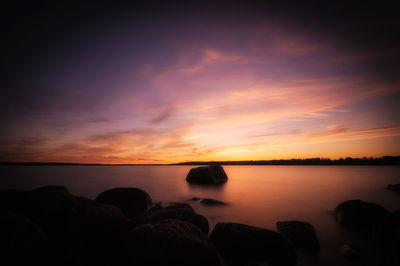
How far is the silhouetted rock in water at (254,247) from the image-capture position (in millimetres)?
4703

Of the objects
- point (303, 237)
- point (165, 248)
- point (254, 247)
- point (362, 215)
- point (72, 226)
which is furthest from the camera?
point (362, 215)

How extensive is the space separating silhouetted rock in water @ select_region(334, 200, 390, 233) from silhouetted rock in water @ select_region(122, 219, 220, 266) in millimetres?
6923

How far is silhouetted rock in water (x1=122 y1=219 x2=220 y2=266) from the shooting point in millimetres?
3342

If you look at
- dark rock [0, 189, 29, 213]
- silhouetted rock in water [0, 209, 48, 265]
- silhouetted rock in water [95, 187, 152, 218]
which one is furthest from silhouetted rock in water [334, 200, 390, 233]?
dark rock [0, 189, 29, 213]

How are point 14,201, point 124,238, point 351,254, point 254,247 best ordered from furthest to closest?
point 351,254
point 254,247
point 14,201
point 124,238

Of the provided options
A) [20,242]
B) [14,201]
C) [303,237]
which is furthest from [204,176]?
[20,242]

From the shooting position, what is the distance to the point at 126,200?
9.01 m

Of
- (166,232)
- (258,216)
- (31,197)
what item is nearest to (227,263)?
(166,232)

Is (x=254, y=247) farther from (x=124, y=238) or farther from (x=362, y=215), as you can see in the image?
(x=362, y=215)

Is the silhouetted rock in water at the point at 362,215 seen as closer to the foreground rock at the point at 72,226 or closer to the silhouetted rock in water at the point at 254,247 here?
the silhouetted rock in water at the point at 254,247

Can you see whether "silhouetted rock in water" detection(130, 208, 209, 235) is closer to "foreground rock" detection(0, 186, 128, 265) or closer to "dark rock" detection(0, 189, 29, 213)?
"foreground rock" detection(0, 186, 128, 265)

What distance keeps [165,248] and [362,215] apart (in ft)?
27.0

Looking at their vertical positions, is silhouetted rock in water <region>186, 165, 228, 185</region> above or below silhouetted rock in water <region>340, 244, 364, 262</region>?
above

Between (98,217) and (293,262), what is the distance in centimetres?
506
